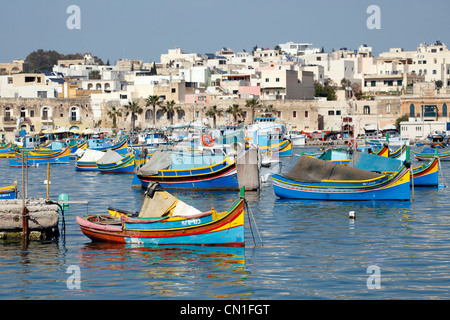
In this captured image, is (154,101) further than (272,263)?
Yes

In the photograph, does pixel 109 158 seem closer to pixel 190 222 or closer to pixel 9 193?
pixel 9 193

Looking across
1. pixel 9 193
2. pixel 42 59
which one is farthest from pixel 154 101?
pixel 42 59

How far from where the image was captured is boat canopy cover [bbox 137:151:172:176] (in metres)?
39.9

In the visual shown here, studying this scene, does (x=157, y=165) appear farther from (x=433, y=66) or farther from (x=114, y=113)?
(x=433, y=66)

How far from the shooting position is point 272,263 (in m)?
21.2

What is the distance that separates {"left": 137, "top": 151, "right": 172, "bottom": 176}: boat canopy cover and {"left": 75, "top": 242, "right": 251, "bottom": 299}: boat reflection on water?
1598 centimetres

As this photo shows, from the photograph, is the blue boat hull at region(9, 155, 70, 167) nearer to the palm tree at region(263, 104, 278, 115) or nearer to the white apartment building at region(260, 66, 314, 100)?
the palm tree at region(263, 104, 278, 115)

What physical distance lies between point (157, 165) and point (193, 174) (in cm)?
223

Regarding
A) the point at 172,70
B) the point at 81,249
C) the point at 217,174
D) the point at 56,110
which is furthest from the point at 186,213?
the point at 172,70

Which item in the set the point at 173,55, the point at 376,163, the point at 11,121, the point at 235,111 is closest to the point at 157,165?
the point at 376,163

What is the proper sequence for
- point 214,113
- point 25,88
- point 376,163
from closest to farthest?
point 376,163
point 214,113
point 25,88

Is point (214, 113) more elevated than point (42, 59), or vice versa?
point (42, 59)

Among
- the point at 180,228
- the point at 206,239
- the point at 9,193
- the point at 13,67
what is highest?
the point at 13,67

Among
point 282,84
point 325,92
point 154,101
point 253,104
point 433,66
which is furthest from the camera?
point 433,66
